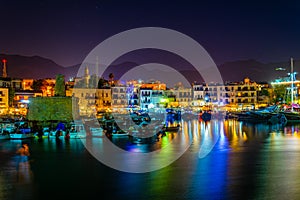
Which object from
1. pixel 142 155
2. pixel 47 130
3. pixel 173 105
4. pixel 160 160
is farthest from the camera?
pixel 173 105

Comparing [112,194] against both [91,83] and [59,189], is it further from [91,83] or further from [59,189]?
[91,83]

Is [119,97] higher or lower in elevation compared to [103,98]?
higher

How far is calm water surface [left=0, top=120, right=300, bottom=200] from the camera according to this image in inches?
698

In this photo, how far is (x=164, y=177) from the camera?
2102 cm

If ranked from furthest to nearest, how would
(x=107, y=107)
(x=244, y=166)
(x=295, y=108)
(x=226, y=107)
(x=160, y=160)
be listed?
(x=226, y=107)
(x=107, y=107)
(x=295, y=108)
(x=160, y=160)
(x=244, y=166)

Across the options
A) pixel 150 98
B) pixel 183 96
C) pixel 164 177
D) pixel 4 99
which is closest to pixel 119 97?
pixel 150 98

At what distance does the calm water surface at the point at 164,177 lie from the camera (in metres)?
17.7

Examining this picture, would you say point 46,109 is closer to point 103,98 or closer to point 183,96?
point 103,98

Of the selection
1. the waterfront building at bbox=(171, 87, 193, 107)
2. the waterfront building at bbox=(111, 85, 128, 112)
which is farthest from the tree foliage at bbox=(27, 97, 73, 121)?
the waterfront building at bbox=(171, 87, 193, 107)

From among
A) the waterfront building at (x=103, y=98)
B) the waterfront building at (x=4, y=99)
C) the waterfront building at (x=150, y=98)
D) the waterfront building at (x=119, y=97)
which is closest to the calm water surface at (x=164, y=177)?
the waterfront building at (x=4, y=99)

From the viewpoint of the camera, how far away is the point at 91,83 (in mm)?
109562

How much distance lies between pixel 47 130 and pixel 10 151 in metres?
10.7

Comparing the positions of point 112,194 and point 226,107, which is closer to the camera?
point 112,194

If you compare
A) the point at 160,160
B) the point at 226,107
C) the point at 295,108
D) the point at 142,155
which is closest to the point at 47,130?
the point at 142,155
